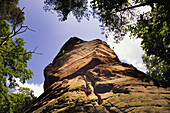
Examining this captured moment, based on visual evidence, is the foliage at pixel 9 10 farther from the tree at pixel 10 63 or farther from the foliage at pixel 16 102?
the foliage at pixel 16 102

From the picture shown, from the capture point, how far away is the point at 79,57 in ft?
20.6

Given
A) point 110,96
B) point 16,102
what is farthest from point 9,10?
point 110,96

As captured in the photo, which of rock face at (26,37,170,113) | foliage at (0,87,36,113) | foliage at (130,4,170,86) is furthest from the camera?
foliage at (0,87,36,113)

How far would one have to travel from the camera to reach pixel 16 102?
10.5 metres

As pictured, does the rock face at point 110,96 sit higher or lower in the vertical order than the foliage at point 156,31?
lower

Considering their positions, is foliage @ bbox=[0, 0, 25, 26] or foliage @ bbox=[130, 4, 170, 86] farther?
foliage @ bbox=[0, 0, 25, 26]

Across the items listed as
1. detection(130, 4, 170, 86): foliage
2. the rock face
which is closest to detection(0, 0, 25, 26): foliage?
the rock face

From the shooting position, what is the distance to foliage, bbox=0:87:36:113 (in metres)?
9.31

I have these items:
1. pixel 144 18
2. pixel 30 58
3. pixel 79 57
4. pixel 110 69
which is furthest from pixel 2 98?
pixel 144 18

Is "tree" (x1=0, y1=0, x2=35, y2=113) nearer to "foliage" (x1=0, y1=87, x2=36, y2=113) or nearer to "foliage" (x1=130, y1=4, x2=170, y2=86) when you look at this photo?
"foliage" (x1=0, y1=87, x2=36, y2=113)

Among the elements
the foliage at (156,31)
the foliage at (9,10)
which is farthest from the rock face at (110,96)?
the foliage at (9,10)

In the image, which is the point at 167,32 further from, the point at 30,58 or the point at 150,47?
the point at 30,58

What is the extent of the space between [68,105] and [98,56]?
345 cm

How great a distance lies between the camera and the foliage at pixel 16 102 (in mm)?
9312
